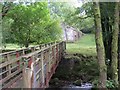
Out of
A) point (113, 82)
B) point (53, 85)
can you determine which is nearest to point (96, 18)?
point (113, 82)

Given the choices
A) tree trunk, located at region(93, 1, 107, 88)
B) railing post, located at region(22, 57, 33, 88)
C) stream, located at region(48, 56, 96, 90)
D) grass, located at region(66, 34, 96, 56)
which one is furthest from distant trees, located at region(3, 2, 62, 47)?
railing post, located at region(22, 57, 33, 88)

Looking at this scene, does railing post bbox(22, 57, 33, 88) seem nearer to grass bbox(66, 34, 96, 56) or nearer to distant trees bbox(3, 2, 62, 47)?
distant trees bbox(3, 2, 62, 47)

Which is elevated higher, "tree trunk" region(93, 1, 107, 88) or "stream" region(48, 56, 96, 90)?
"tree trunk" region(93, 1, 107, 88)

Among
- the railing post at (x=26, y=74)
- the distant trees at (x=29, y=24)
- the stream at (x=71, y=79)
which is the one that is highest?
→ the distant trees at (x=29, y=24)

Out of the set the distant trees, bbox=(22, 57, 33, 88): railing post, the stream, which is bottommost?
the stream

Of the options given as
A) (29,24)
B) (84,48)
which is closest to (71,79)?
(29,24)

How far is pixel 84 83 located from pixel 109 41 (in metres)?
4.54

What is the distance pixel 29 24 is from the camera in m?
16.3

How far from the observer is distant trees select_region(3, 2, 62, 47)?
52.1 ft

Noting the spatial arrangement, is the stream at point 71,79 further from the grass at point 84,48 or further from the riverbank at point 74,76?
the grass at point 84,48

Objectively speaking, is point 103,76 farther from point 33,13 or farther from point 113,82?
point 33,13

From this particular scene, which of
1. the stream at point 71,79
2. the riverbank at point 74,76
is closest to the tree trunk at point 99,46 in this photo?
the stream at point 71,79

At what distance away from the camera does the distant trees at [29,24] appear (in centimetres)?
1587

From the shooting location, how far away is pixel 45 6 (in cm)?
1650
